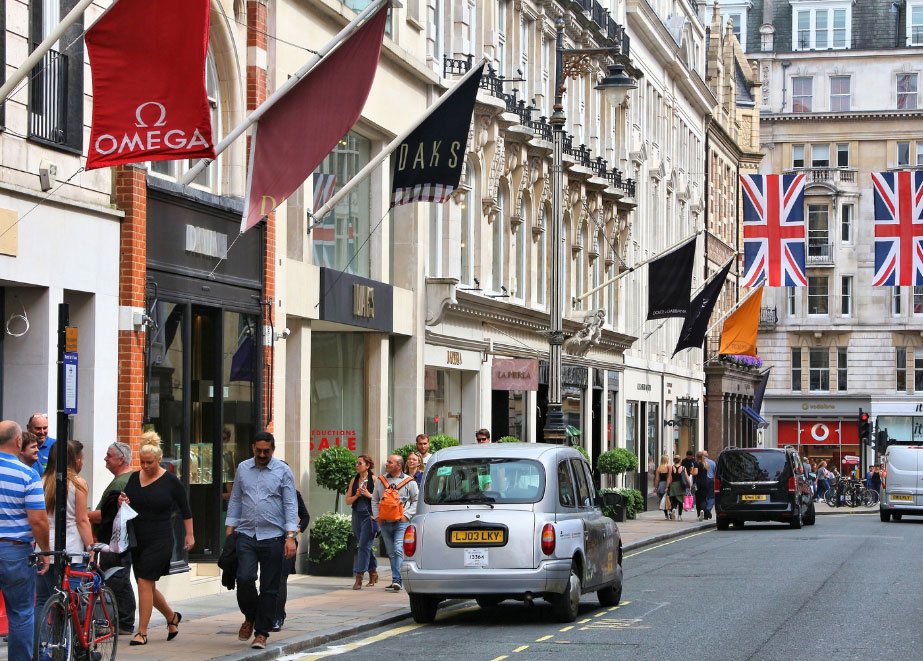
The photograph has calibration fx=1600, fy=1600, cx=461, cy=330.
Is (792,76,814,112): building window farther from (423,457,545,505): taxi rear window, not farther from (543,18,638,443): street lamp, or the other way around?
(423,457,545,505): taxi rear window

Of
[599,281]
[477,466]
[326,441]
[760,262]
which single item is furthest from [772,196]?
[477,466]

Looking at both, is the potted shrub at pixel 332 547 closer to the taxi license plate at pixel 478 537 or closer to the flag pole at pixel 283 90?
the taxi license plate at pixel 478 537

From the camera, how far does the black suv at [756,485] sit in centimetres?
3612

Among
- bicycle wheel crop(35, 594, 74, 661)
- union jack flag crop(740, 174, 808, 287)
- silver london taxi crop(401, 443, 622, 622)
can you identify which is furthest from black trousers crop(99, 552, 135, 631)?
union jack flag crop(740, 174, 808, 287)

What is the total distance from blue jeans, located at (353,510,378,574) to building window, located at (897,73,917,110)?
7032 cm

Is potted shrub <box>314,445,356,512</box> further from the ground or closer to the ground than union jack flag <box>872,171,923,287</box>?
closer to the ground

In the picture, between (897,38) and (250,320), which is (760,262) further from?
(897,38)

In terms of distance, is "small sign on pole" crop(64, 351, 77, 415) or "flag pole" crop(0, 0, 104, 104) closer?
"small sign on pole" crop(64, 351, 77, 415)

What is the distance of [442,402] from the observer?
98.3 ft

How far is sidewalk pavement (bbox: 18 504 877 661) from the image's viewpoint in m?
13.4

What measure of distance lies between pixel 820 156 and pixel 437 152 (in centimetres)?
6651

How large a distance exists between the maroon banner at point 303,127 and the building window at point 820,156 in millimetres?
71930

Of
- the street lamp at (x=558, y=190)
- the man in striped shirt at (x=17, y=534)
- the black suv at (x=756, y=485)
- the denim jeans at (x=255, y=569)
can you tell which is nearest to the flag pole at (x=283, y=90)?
the denim jeans at (x=255, y=569)

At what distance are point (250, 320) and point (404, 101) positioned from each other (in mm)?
7319
